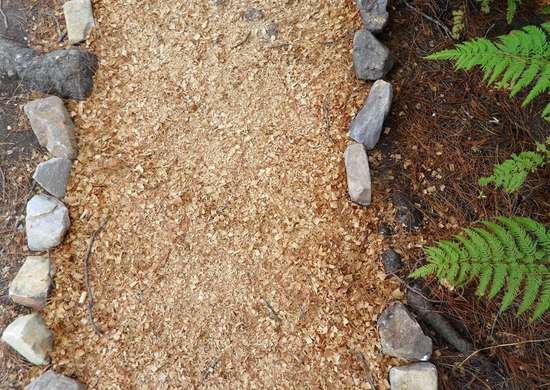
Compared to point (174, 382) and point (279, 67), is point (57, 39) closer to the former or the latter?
point (279, 67)

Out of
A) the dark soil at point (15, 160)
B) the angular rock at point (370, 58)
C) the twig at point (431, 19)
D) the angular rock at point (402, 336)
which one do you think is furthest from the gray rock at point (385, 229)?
the dark soil at point (15, 160)

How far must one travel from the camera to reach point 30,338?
2385 millimetres

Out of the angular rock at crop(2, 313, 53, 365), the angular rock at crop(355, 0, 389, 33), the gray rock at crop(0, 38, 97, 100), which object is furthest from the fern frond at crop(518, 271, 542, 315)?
the gray rock at crop(0, 38, 97, 100)

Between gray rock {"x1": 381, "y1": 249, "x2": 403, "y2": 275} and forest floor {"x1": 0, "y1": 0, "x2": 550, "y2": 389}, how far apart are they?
0.04 meters

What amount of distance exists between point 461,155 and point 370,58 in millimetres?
779

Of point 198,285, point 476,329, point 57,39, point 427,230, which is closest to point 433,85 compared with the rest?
point 427,230

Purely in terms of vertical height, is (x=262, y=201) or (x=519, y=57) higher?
(x=519, y=57)

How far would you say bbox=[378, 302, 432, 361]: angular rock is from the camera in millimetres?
2170

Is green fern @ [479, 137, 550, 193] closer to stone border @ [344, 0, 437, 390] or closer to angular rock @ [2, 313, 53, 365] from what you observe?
stone border @ [344, 0, 437, 390]

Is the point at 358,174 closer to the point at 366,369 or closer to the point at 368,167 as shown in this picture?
the point at 368,167

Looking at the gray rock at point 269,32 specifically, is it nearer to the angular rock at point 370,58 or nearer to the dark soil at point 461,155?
the angular rock at point 370,58

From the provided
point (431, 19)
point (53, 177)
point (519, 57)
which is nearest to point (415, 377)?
point (519, 57)

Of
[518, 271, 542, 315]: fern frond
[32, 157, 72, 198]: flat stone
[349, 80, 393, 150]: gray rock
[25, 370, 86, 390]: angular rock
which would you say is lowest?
[25, 370, 86, 390]: angular rock

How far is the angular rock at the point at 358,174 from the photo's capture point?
8.00ft
